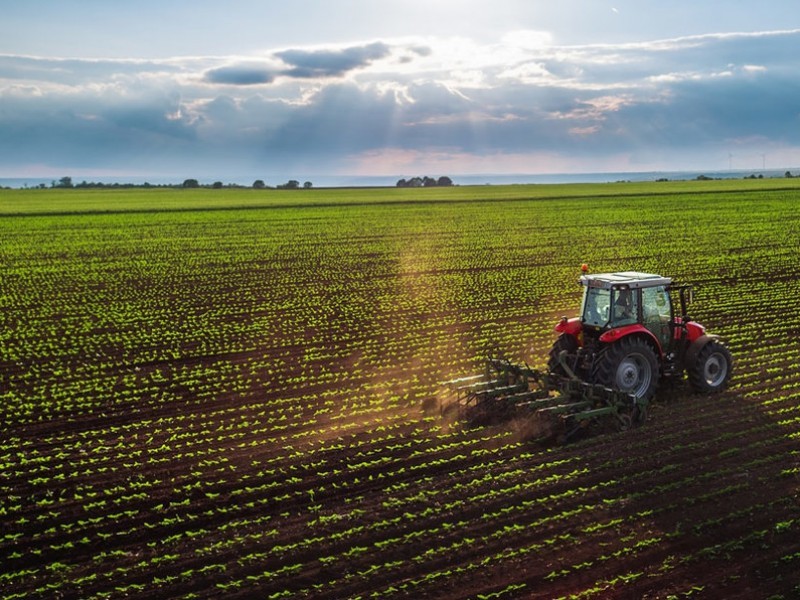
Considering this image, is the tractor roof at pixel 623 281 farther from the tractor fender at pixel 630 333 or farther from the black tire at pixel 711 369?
the black tire at pixel 711 369

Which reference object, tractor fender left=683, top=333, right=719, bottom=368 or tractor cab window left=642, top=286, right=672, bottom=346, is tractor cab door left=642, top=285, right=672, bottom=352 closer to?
tractor cab window left=642, top=286, right=672, bottom=346

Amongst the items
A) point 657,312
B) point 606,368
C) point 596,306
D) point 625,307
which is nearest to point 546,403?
point 606,368

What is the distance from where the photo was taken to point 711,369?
14625 millimetres

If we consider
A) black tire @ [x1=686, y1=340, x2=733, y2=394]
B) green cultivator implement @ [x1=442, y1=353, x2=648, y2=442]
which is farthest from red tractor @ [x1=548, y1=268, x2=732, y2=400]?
green cultivator implement @ [x1=442, y1=353, x2=648, y2=442]

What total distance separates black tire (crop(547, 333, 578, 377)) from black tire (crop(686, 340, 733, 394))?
217 cm

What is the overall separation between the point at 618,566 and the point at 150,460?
7091 millimetres

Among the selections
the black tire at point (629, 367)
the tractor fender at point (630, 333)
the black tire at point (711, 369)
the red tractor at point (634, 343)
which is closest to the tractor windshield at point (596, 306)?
the red tractor at point (634, 343)

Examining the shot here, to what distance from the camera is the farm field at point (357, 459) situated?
29.7 ft

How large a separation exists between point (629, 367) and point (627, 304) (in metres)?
1.08

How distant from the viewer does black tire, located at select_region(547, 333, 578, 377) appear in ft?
45.5

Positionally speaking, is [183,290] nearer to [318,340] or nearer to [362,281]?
[362,281]

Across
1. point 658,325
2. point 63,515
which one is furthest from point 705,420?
point 63,515

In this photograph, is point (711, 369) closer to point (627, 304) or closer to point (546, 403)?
point (627, 304)

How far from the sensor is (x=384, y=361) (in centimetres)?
1808
